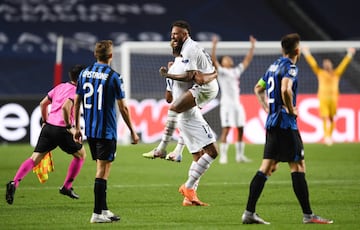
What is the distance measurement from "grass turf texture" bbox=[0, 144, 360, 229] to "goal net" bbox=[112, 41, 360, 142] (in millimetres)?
5199

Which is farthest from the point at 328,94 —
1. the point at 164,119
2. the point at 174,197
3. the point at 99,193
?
the point at 99,193

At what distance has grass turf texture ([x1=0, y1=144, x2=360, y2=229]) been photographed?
10.0 meters

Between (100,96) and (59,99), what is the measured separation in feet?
8.90

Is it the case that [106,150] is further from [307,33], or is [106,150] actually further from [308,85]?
[307,33]

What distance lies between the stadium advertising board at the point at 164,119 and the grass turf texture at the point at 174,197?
4229mm

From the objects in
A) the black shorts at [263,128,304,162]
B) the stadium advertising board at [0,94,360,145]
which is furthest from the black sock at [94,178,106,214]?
the stadium advertising board at [0,94,360,145]

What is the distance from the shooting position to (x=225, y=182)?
15.1 m

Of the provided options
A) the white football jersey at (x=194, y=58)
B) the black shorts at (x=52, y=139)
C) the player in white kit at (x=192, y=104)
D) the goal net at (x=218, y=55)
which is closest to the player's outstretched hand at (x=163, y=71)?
the player in white kit at (x=192, y=104)

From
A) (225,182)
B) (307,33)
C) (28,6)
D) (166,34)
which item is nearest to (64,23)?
(28,6)

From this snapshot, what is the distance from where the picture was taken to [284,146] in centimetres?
959

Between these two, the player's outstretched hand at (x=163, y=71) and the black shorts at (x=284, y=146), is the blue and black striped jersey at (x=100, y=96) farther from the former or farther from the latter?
the black shorts at (x=284, y=146)

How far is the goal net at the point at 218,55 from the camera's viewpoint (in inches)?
989

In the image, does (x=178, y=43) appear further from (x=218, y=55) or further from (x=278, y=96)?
(x=218, y=55)

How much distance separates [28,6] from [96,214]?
72.8 feet
